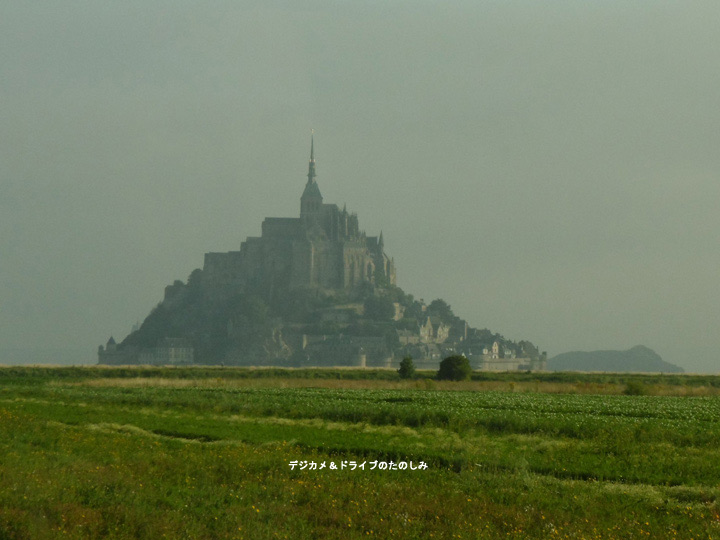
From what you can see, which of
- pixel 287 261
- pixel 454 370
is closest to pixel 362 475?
pixel 454 370

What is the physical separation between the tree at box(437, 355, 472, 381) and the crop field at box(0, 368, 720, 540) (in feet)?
94.5

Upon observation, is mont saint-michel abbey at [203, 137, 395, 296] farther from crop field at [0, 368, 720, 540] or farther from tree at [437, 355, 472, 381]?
crop field at [0, 368, 720, 540]

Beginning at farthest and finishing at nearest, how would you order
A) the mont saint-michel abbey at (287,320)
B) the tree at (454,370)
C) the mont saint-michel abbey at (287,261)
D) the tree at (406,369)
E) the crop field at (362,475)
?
the mont saint-michel abbey at (287,261)
the mont saint-michel abbey at (287,320)
the tree at (406,369)
the tree at (454,370)
the crop field at (362,475)

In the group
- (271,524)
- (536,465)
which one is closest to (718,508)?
(536,465)

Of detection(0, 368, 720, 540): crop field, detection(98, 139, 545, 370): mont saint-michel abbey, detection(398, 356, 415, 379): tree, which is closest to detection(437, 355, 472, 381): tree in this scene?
detection(398, 356, 415, 379): tree

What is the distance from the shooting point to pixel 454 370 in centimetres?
5731

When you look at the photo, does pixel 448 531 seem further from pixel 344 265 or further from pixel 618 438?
pixel 344 265

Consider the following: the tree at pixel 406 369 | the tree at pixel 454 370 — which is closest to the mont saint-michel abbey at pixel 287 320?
the tree at pixel 406 369

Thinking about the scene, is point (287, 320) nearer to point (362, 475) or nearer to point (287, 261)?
point (287, 261)

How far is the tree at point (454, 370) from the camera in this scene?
5709cm

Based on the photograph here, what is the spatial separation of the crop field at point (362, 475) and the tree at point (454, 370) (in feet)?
94.5

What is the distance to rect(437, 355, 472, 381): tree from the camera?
187ft

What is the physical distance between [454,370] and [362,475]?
4257 centimetres

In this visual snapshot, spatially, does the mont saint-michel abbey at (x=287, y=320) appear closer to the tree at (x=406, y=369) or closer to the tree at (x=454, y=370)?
the tree at (x=406, y=369)
